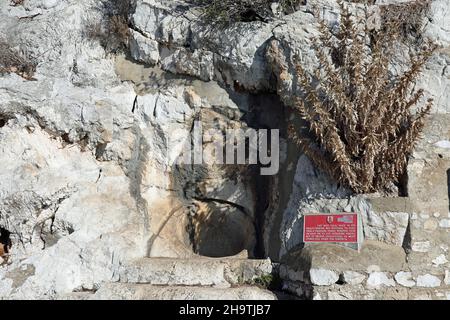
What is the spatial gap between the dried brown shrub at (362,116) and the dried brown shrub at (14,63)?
387cm

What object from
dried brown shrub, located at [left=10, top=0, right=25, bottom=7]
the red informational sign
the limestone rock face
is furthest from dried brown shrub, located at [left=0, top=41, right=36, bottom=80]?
the red informational sign

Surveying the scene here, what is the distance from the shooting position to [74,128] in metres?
6.55

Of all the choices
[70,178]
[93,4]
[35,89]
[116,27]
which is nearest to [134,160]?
[70,178]

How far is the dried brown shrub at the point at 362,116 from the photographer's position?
522 centimetres

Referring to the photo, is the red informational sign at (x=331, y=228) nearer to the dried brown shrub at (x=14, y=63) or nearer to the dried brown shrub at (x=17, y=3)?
the dried brown shrub at (x=14, y=63)

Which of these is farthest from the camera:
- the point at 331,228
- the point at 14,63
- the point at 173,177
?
the point at 14,63

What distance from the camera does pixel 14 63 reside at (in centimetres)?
716

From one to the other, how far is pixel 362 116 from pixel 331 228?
1185 millimetres

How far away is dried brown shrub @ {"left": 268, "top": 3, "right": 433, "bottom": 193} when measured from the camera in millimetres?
5223

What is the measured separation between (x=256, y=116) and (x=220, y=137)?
0.55 m

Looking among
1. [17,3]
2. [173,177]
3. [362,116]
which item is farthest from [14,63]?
[362,116]

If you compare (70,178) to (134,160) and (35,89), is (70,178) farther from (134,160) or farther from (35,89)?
(35,89)

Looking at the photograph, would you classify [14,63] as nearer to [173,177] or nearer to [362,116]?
[173,177]

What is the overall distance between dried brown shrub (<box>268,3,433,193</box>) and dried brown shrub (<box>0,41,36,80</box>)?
12.7 feet
